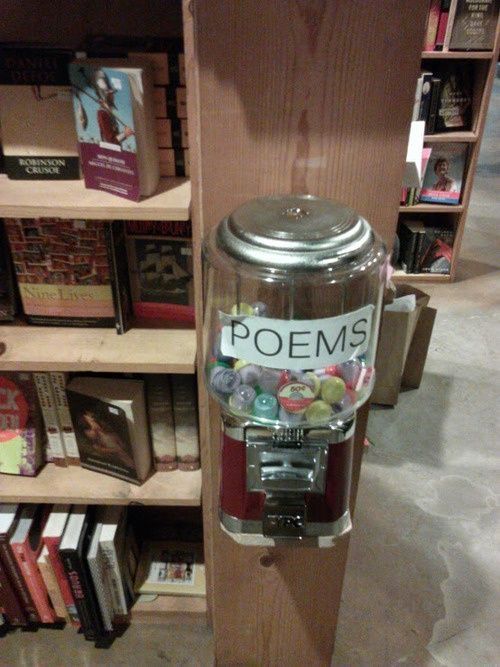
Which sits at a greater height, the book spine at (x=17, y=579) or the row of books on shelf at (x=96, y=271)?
the row of books on shelf at (x=96, y=271)

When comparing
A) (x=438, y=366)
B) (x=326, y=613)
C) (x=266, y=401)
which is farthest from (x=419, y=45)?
(x=438, y=366)

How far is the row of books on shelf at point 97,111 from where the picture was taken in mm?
1017

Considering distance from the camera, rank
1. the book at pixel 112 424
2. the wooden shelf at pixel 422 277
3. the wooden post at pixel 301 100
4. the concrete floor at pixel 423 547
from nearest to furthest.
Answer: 1. the wooden post at pixel 301 100
2. the book at pixel 112 424
3. the concrete floor at pixel 423 547
4. the wooden shelf at pixel 422 277

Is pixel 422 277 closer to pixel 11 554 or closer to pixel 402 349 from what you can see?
pixel 402 349

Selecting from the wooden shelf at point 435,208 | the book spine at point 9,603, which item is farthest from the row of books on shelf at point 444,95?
the book spine at point 9,603

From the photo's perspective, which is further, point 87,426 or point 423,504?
point 423,504

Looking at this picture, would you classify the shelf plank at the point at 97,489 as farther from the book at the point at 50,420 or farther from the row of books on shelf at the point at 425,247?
the row of books on shelf at the point at 425,247

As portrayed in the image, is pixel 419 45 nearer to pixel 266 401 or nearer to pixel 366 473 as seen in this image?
pixel 266 401

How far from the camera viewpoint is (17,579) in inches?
61.4

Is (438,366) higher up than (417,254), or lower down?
lower down

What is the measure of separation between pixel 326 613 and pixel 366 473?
85cm

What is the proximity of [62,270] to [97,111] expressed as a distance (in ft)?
1.20

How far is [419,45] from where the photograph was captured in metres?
0.83

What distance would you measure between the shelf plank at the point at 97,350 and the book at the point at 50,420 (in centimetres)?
13
